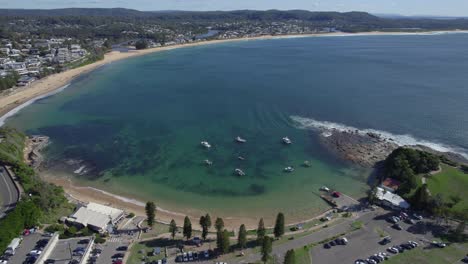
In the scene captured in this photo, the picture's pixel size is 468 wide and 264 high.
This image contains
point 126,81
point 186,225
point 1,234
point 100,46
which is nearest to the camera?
point 1,234

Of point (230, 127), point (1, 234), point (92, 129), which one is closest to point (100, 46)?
point (92, 129)

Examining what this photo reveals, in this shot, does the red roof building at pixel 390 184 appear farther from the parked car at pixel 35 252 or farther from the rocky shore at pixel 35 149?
the rocky shore at pixel 35 149

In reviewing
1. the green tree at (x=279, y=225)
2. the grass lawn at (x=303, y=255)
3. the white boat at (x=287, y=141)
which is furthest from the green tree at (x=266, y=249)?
the white boat at (x=287, y=141)

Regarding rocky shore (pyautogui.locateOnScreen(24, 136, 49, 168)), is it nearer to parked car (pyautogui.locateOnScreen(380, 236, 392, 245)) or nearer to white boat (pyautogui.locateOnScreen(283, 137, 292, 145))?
white boat (pyautogui.locateOnScreen(283, 137, 292, 145))

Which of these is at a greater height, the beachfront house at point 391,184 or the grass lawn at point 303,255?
the beachfront house at point 391,184

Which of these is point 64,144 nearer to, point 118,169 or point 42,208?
point 118,169

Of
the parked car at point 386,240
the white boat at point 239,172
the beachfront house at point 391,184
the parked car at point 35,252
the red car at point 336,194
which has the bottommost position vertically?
the red car at point 336,194

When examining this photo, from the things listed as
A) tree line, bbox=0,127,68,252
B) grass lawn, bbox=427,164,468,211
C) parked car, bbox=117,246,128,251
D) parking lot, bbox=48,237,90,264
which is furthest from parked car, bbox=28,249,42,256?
grass lawn, bbox=427,164,468,211
